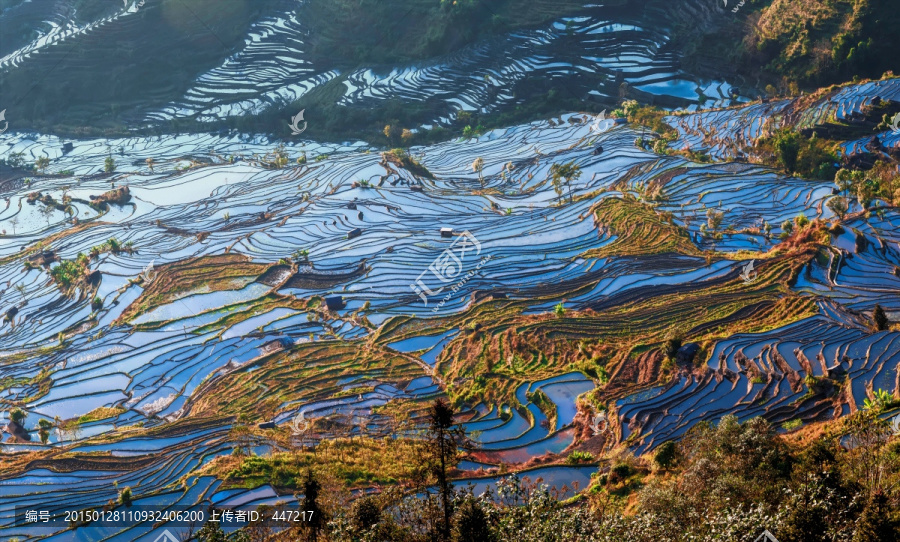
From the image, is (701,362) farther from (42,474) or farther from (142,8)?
(142,8)

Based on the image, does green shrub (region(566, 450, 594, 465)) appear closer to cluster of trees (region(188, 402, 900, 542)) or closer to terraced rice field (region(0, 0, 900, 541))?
terraced rice field (region(0, 0, 900, 541))

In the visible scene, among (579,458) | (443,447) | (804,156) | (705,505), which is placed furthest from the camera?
(804,156)

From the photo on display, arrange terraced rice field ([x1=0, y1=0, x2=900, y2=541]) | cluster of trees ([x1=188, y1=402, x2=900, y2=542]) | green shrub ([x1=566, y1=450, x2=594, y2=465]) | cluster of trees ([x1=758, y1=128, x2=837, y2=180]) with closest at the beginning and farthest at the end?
cluster of trees ([x1=188, y1=402, x2=900, y2=542]), green shrub ([x1=566, y1=450, x2=594, y2=465]), terraced rice field ([x1=0, y1=0, x2=900, y2=541]), cluster of trees ([x1=758, y1=128, x2=837, y2=180])

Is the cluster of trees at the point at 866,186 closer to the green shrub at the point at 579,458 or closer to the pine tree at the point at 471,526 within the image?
the green shrub at the point at 579,458

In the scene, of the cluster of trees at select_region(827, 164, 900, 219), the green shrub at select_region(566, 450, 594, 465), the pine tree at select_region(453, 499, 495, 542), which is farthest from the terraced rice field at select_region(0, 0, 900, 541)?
the pine tree at select_region(453, 499, 495, 542)

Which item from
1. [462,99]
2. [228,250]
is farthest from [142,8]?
[228,250]

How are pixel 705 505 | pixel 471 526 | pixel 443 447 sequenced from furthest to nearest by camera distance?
pixel 705 505 → pixel 443 447 → pixel 471 526

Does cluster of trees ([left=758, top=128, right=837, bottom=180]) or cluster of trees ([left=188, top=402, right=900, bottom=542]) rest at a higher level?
cluster of trees ([left=758, top=128, right=837, bottom=180])

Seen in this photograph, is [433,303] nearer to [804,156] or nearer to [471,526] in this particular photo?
[471,526]

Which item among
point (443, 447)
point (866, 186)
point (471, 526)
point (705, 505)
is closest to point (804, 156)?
point (866, 186)
